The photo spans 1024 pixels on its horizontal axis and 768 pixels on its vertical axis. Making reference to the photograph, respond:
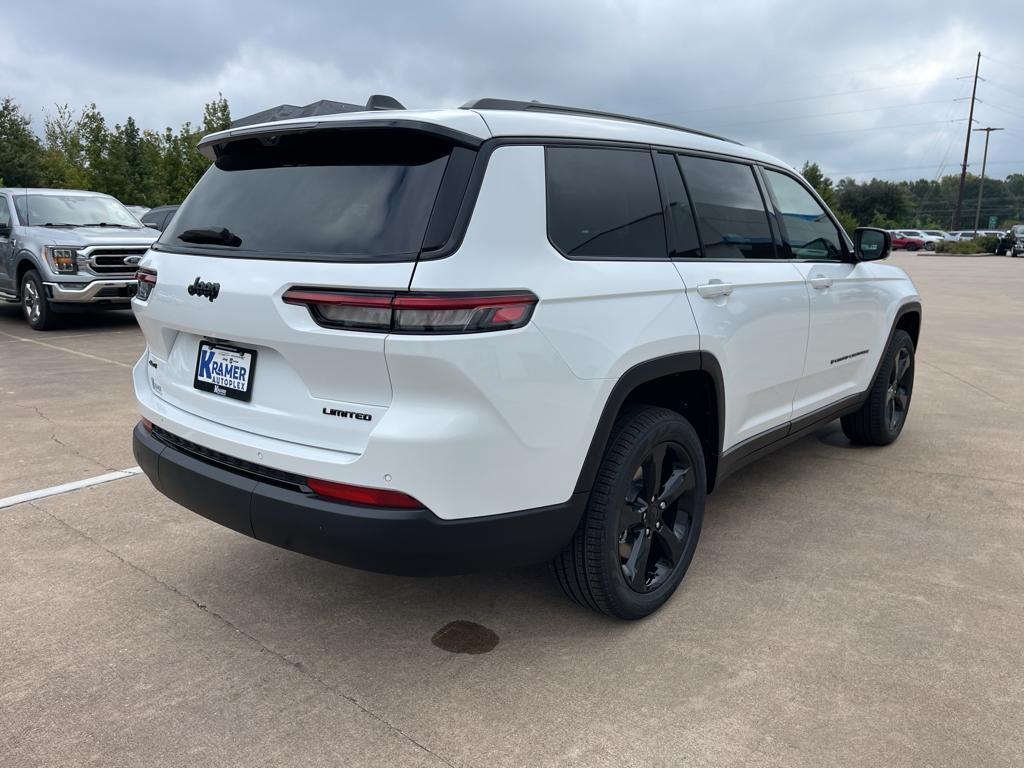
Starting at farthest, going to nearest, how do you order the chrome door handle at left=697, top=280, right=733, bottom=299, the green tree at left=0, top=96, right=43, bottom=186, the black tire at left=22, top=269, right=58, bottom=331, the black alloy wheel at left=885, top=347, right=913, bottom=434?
the green tree at left=0, top=96, right=43, bottom=186 → the black tire at left=22, top=269, right=58, bottom=331 → the black alloy wheel at left=885, top=347, right=913, bottom=434 → the chrome door handle at left=697, top=280, right=733, bottom=299

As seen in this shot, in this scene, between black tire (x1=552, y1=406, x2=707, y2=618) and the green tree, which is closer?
black tire (x1=552, y1=406, x2=707, y2=618)

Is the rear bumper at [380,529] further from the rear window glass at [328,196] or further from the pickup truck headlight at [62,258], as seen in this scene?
the pickup truck headlight at [62,258]

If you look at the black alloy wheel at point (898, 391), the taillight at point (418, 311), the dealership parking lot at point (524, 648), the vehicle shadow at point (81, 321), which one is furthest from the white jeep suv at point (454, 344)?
the vehicle shadow at point (81, 321)

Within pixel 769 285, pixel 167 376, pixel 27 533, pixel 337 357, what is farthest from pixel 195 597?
pixel 769 285

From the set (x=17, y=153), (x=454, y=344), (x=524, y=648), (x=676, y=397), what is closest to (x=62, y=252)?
(x=676, y=397)

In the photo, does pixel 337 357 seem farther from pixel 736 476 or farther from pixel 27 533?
pixel 736 476

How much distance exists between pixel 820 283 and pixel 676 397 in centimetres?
134

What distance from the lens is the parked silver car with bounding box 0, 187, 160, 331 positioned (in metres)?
9.95

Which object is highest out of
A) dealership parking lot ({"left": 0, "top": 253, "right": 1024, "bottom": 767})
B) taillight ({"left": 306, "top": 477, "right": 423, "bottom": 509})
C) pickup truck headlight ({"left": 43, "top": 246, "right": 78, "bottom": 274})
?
pickup truck headlight ({"left": 43, "top": 246, "right": 78, "bottom": 274})

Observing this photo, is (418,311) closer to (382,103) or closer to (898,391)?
(382,103)

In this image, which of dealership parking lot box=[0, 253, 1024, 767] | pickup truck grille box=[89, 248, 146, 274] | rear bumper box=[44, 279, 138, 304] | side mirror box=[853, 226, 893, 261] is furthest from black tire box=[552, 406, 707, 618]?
pickup truck grille box=[89, 248, 146, 274]

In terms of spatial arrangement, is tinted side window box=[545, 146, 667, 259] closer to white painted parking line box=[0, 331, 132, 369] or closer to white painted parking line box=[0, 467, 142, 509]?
white painted parking line box=[0, 467, 142, 509]

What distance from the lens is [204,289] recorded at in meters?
2.63

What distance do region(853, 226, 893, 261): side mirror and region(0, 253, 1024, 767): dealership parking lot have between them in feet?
4.40
